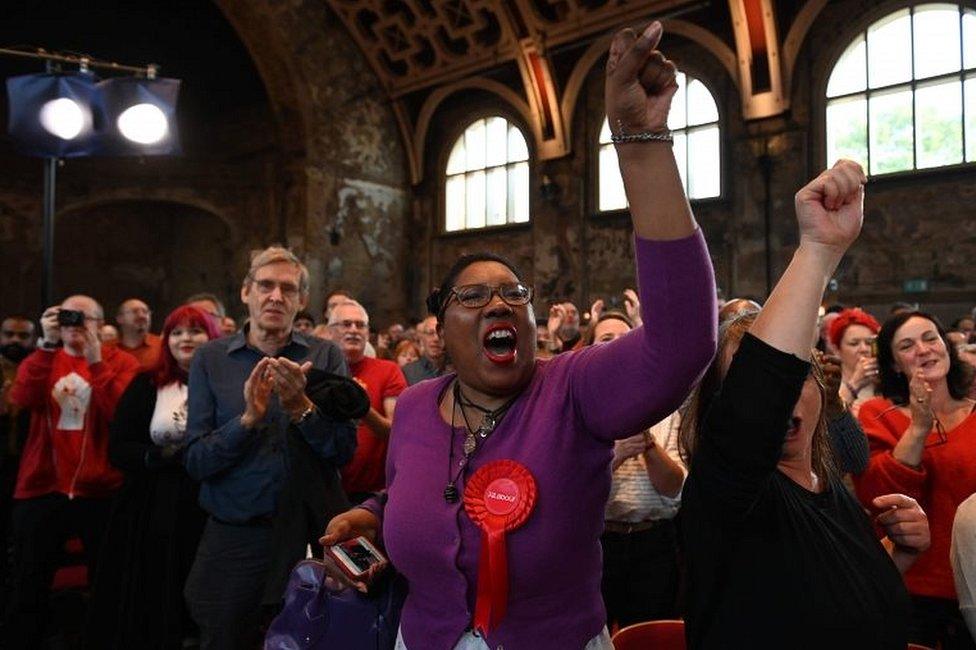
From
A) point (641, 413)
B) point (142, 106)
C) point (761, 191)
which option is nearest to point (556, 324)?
point (142, 106)

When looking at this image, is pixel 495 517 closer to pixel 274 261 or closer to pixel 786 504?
pixel 786 504

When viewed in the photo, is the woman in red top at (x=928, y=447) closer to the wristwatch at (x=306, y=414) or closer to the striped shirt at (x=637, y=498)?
the striped shirt at (x=637, y=498)

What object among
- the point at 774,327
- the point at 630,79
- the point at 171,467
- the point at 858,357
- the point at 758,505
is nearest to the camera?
the point at 630,79

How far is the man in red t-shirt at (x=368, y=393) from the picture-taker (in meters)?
3.54

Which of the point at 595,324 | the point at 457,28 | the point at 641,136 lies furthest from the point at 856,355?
the point at 457,28

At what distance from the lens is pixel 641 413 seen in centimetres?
124

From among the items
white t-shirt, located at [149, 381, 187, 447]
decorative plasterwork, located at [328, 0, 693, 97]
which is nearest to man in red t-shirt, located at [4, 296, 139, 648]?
white t-shirt, located at [149, 381, 187, 447]

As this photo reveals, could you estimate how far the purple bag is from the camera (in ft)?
5.54

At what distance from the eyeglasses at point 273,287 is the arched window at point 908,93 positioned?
847cm

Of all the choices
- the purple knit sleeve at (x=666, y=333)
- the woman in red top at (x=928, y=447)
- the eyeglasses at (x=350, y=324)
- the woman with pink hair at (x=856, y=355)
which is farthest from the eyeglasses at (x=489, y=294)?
the eyeglasses at (x=350, y=324)

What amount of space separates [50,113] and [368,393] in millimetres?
3336

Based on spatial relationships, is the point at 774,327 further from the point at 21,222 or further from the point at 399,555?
the point at 21,222

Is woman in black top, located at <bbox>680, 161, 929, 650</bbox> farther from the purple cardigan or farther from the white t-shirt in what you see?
the white t-shirt

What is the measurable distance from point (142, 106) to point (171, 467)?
11.3ft
